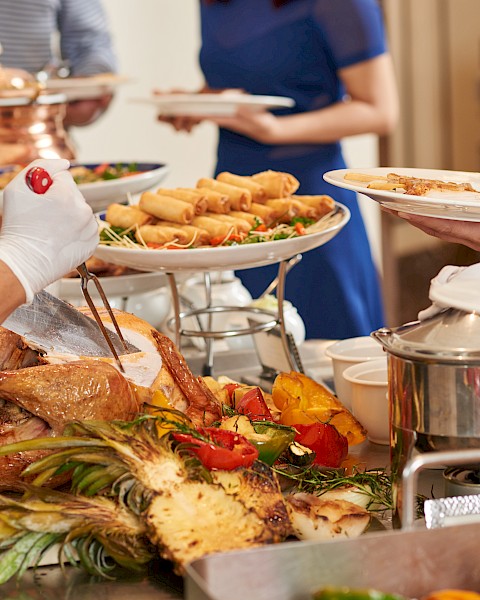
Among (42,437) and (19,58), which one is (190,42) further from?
(42,437)

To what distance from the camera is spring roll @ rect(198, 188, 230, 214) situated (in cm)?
215

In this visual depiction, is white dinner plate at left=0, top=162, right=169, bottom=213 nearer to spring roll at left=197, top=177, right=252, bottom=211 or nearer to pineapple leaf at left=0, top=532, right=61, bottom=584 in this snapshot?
spring roll at left=197, top=177, right=252, bottom=211

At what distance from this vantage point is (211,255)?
69.4 inches

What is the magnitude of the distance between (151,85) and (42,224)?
440cm

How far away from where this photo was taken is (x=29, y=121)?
10.1ft

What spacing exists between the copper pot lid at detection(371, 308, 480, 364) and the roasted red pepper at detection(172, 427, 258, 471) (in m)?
0.23

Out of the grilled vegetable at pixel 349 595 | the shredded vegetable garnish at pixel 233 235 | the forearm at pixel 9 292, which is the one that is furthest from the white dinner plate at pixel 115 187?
the grilled vegetable at pixel 349 595

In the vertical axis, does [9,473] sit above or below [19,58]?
below

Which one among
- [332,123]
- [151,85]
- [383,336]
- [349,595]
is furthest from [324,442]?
[151,85]

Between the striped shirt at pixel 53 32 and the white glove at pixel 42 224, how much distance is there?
123 inches

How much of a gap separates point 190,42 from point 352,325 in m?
2.76

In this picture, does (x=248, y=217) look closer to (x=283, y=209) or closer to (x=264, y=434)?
(x=283, y=209)

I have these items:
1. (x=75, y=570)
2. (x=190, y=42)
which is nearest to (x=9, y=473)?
(x=75, y=570)

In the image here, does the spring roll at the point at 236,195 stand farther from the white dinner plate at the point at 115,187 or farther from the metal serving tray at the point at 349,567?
the metal serving tray at the point at 349,567
